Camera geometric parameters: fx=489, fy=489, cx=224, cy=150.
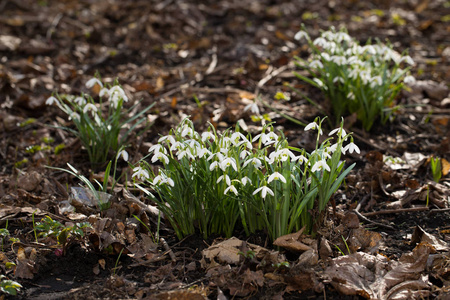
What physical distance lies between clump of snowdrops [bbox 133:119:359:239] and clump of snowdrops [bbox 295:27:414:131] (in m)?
1.29

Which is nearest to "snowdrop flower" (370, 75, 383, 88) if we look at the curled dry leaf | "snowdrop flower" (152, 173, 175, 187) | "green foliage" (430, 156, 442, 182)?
"green foliage" (430, 156, 442, 182)

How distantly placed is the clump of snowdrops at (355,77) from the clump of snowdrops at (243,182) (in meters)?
1.29

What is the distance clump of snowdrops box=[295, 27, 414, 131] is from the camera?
3436mm

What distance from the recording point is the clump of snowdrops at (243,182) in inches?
86.7

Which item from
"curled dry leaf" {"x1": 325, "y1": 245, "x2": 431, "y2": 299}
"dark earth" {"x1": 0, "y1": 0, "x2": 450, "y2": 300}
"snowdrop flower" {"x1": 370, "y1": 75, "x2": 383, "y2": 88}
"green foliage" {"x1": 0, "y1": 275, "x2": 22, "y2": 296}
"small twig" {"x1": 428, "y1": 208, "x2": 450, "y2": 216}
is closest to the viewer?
"green foliage" {"x1": 0, "y1": 275, "x2": 22, "y2": 296}

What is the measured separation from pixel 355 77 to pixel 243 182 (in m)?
1.65

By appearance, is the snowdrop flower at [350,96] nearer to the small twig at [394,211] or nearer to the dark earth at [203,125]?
the dark earth at [203,125]

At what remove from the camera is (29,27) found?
6062 mm

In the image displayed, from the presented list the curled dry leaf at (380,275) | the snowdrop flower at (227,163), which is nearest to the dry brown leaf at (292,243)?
the curled dry leaf at (380,275)

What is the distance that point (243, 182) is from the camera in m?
2.13

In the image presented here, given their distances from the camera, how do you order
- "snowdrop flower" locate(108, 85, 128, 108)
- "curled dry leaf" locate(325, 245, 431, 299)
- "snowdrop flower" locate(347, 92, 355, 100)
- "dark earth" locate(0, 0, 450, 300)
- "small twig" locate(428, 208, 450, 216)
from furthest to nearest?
"snowdrop flower" locate(347, 92, 355, 100), "snowdrop flower" locate(108, 85, 128, 108), "small twig" locate(428, 208, 450, 216), "dark earth" locate(0, 0, 450, 300), "curled dry leaf" locate(325, 245, 431, 299)

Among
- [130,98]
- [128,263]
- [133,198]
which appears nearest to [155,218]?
[133,198]

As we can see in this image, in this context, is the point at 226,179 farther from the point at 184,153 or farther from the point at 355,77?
the point at 355,77

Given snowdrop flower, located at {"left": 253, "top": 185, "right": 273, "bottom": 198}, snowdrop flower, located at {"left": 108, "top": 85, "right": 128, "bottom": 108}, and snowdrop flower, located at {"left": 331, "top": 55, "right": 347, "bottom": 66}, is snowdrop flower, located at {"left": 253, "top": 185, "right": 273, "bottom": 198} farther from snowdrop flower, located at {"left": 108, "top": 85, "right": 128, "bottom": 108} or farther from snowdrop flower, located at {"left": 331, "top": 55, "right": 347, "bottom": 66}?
snowdrop flower, located at {"left": 331, "top": 55, "right": 347, "bottom": 66}
